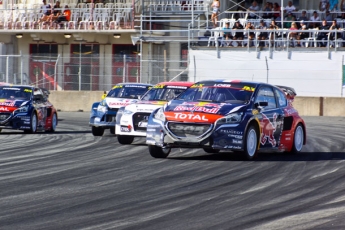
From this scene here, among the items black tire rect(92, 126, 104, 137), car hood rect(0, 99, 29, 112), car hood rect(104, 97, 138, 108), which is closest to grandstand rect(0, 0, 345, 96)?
car hood rect(0, 99, 29, 112)

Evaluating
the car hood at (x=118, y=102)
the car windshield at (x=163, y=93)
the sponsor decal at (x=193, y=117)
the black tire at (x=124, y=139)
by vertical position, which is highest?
the car windshield at (x=163, y=93)

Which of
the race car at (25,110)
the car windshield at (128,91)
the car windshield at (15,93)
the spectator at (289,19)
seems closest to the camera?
the car windshield at (128,91)

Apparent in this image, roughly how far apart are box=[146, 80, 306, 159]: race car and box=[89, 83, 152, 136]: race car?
5316 millimetres

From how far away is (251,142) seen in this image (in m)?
14.5

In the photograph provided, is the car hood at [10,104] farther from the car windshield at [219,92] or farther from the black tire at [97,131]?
the car windshield at [219,92]

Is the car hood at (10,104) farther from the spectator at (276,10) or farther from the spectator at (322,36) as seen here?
the spectator at (276,10)

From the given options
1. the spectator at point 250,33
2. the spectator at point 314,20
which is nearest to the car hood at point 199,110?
the spectator at point 250,33

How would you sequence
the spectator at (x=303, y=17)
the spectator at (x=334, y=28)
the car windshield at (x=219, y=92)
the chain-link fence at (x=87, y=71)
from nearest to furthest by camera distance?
the car windshield at (x=219, y=92) → the spectator at (x=334, y=28) → the chain-link fence at (x=87, y=71) → the spectator at (x=303, y=17)

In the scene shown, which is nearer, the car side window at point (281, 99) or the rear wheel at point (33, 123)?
the car side window at point (281, 99)

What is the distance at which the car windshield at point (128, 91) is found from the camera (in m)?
21.3

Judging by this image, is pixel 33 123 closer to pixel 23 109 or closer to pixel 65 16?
pixel 23 109

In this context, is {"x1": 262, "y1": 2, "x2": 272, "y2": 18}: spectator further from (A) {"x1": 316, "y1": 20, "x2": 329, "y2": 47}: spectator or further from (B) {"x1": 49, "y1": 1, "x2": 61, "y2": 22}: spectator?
(B) {"x1": 49, "y1": 1, "x2": 61, "y2": 22}: spectator

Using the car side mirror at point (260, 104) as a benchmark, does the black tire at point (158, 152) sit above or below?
below

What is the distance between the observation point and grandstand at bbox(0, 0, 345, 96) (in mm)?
36000
